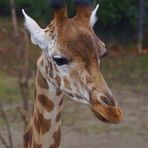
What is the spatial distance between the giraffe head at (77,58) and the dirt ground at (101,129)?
311 centimetres

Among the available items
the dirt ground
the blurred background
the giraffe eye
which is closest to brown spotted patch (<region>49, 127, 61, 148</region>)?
the giraffe eye

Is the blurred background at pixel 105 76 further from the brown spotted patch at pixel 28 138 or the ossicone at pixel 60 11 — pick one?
the brown spotted patch at pixel 28 138

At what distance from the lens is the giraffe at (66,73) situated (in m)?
2.38

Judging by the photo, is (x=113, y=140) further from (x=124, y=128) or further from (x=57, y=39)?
(x=57, y=39)

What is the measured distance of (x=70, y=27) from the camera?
2.54 metres

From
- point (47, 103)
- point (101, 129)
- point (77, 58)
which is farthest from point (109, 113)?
point (101, 129)

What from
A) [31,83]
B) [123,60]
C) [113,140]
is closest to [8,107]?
[31,83]

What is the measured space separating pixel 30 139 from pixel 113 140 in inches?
120

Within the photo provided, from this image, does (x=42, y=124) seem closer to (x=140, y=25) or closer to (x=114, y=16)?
(x=114, y=16)

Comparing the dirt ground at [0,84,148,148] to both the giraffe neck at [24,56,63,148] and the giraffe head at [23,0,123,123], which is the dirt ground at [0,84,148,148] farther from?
the giraffe head at [23,0,123,123]

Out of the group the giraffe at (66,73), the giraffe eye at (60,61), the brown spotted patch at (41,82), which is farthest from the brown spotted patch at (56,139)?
the giraffe eye at (60,61)

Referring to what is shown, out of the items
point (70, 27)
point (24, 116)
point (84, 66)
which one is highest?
point (70, 27)

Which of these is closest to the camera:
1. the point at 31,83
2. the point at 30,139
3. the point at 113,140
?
the point at 30,139

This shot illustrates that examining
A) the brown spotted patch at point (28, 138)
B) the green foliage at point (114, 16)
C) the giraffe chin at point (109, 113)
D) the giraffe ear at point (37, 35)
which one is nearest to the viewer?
the giraffe chin at point (109, 113)
